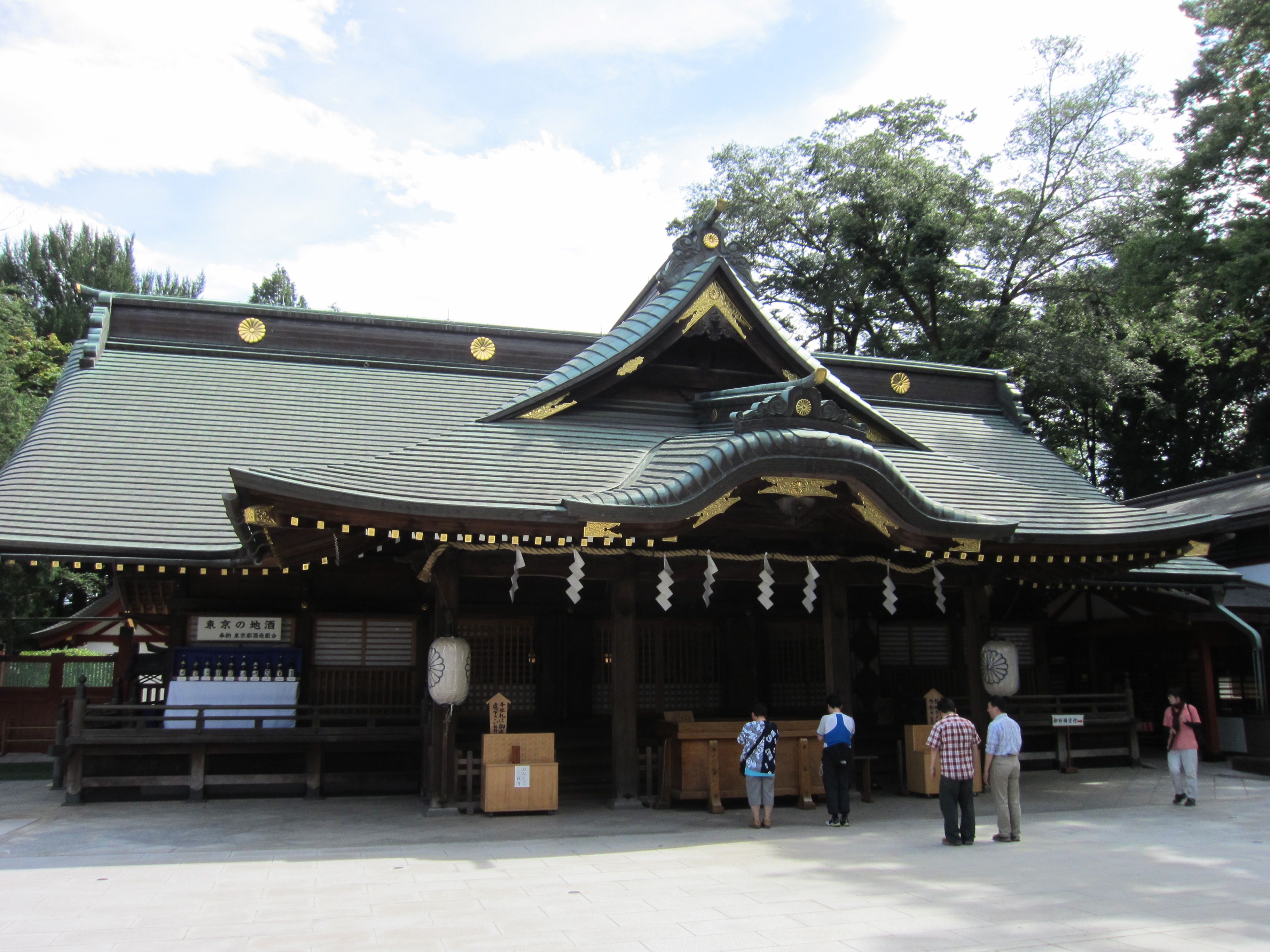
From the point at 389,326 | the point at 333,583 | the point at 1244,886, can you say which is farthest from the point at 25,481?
the point at 1244,886

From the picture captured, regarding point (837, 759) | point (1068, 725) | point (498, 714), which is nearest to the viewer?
point (837, 759)

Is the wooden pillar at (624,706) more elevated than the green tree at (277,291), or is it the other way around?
the green tree at (277,291)

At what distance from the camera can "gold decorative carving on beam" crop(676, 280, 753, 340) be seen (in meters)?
15.0

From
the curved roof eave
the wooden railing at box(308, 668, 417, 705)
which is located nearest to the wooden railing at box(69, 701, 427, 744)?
the wooden railing at box(308, 668, 417, 705)

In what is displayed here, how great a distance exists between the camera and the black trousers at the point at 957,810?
31.6ft

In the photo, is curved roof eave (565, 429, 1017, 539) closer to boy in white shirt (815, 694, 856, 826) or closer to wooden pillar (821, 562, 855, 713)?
wooden pillar (821, 562, 855, 713)

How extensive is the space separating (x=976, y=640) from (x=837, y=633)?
2.30 m

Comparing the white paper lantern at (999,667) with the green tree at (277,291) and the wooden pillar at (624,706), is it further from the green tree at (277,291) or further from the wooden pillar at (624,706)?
the green tree at (277,291)

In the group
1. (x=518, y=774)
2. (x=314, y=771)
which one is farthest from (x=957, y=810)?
(x=314, y=771)

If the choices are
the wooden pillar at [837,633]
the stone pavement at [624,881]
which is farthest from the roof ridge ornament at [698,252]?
the stone pavement at [624,881]

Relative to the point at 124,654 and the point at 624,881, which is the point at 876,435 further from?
the point at 124,654

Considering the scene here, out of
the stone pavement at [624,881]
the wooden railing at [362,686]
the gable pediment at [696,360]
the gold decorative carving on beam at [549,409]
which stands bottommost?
the stone pavement at [624,881]

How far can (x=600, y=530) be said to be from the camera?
11.3m

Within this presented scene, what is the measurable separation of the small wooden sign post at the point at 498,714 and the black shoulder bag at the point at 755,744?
3005mm
